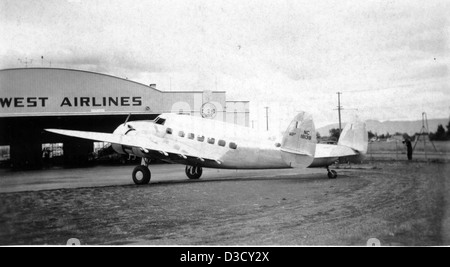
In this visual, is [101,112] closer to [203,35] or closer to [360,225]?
[203,35]

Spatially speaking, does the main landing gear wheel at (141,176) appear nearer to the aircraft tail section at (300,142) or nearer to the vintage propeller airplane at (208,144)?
the vintage propeller airplane at (208,144)

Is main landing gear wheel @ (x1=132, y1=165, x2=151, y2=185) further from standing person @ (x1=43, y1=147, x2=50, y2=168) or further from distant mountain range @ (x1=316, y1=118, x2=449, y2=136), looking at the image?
standing person @ (x1=43, y1=147, x2=50, y2=168)

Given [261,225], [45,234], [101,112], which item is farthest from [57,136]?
[261,225]

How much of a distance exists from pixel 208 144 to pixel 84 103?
5.41 m

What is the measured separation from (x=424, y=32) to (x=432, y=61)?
0.49 m

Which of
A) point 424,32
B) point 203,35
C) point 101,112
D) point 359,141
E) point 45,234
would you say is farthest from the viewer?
point 101,112

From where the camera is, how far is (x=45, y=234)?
4734 millimetres

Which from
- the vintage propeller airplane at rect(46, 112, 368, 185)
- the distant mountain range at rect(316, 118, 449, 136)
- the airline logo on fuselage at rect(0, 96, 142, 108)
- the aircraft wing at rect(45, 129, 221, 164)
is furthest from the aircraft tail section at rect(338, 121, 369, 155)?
the airline logo on fuselage at rect(0, 96, 142, 108)

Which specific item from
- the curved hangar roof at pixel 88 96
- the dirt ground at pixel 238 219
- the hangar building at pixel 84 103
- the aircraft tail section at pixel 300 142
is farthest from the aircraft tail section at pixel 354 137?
the curved hangar roof at pixel 88 96

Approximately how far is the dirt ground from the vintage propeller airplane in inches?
110

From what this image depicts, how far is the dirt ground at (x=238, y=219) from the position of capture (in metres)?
4.66

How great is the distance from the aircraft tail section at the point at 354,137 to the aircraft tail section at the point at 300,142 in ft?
8.01

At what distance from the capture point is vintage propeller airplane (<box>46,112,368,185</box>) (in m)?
9.29

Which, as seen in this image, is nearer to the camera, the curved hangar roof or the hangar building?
the hangar building
